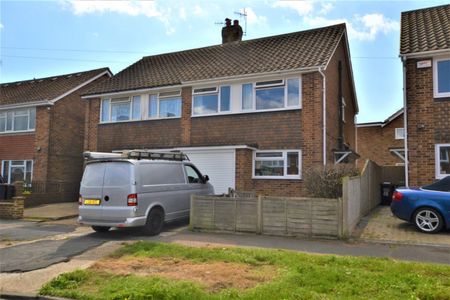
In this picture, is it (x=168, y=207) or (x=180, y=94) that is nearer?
(x=168, y=207)

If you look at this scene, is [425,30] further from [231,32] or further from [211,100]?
[231,32]

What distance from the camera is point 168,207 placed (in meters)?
10.8

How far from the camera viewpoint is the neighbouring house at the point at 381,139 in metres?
24.9

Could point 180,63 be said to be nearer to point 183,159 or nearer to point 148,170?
point 183,159

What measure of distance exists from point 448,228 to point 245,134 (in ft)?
25.3

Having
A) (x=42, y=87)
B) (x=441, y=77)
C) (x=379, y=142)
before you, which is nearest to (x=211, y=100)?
(x=441, y=77)

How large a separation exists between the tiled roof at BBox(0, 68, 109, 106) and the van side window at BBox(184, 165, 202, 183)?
12707mm

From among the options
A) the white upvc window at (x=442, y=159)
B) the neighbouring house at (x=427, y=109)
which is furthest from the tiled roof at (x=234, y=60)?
the white upvc window at (x=442, y=159)

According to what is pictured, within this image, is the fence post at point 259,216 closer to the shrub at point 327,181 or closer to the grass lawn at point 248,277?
the shrub at point 327,181

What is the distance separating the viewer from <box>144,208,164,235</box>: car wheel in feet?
32.9

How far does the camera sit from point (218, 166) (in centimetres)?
1524

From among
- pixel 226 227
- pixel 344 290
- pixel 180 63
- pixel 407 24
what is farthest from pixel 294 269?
pixel 180 63

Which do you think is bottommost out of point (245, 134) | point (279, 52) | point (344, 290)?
point (344, 290)

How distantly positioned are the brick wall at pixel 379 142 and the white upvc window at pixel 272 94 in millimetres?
12008
